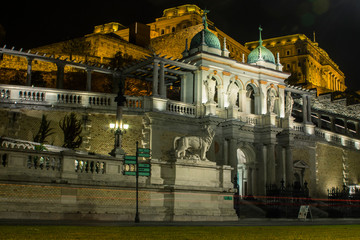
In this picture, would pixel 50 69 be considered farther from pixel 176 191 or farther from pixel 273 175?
Result: pixel 176 191

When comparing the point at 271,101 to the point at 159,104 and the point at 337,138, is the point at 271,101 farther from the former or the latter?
the point at 337,138

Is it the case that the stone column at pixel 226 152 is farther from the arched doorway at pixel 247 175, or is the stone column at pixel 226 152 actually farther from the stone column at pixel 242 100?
the stone column at pixel 242 100

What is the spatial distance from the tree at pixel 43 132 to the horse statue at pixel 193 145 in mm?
9417

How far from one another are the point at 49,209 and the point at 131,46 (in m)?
67.9

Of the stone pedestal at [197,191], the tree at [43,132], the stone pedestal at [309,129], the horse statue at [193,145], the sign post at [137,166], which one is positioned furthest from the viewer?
the stone pedestal at [309,129]

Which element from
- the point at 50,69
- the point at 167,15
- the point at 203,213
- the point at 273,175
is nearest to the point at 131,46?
the point at 50,69

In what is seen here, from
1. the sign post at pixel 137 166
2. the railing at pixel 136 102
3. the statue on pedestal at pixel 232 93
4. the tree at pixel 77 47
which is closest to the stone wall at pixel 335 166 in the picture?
the statue on pedestal at pixel 232 93

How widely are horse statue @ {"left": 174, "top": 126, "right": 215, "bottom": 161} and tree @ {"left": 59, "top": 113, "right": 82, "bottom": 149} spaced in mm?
8283

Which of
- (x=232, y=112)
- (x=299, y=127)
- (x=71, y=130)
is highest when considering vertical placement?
(x=232, y=112)

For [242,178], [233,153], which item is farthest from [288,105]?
[233,153]

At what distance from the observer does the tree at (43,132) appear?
29.9 m

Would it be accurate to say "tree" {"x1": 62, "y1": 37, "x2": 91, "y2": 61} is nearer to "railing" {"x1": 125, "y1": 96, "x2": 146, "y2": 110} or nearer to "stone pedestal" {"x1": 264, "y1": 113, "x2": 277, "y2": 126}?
"stone pedestal" {"x1": 264, "y1": 113, "x2": 277, "y2": 126}

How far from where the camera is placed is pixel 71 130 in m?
30.9

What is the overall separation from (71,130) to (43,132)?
1.75 metres
